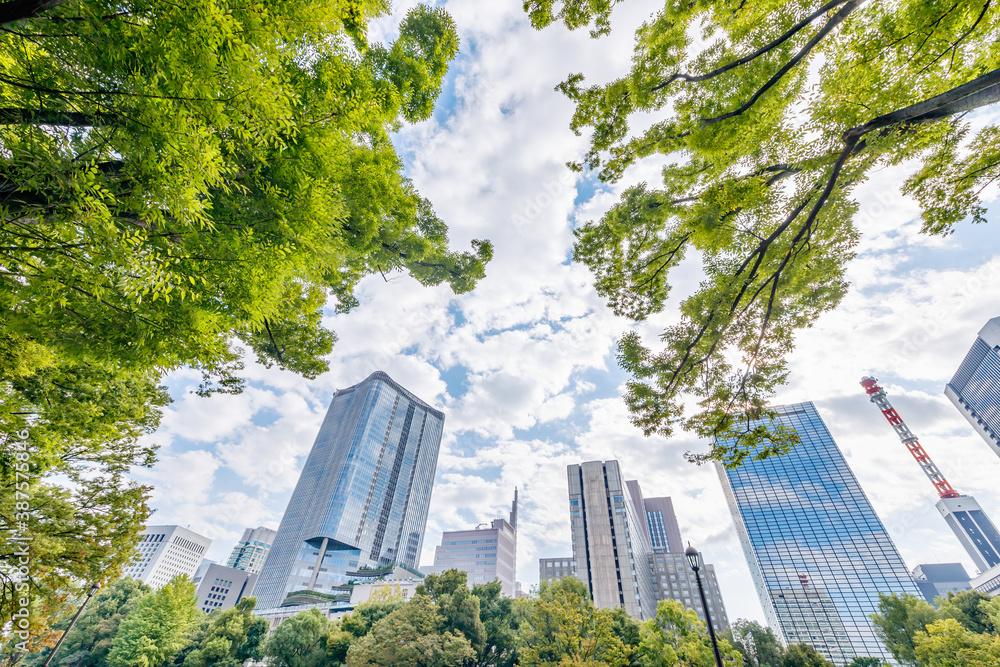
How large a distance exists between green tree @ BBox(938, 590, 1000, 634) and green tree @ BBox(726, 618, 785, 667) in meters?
9.35

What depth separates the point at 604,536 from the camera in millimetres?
46750

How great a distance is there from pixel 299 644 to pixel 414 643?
29.2 feet

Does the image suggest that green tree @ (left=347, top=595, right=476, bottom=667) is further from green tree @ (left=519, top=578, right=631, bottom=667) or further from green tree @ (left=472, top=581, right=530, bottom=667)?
green tree @ (left=519, top=578, right=631, bottom=667)

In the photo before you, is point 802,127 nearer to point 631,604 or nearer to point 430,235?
point 430,235

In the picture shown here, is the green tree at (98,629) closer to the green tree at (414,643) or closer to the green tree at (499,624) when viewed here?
the green tree at (414,643)

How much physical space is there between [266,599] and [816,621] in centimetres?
9452

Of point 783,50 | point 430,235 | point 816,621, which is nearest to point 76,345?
point 430,235

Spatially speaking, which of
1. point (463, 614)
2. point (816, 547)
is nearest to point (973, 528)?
point (816, 547)

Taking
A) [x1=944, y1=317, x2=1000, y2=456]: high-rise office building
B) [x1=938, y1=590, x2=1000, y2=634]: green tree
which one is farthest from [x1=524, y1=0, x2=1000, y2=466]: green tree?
[x1=944, y1=317, x2=1000, y2=456]: high-rise office building

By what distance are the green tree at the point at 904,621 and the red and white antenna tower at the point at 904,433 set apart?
7983cm

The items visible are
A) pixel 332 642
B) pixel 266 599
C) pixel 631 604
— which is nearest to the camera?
pixel 332 642

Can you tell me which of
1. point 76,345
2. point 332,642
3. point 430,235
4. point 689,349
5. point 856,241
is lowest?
point 332,642

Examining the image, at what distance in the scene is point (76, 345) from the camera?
11.2 ft

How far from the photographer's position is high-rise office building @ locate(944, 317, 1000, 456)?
63094 mm
